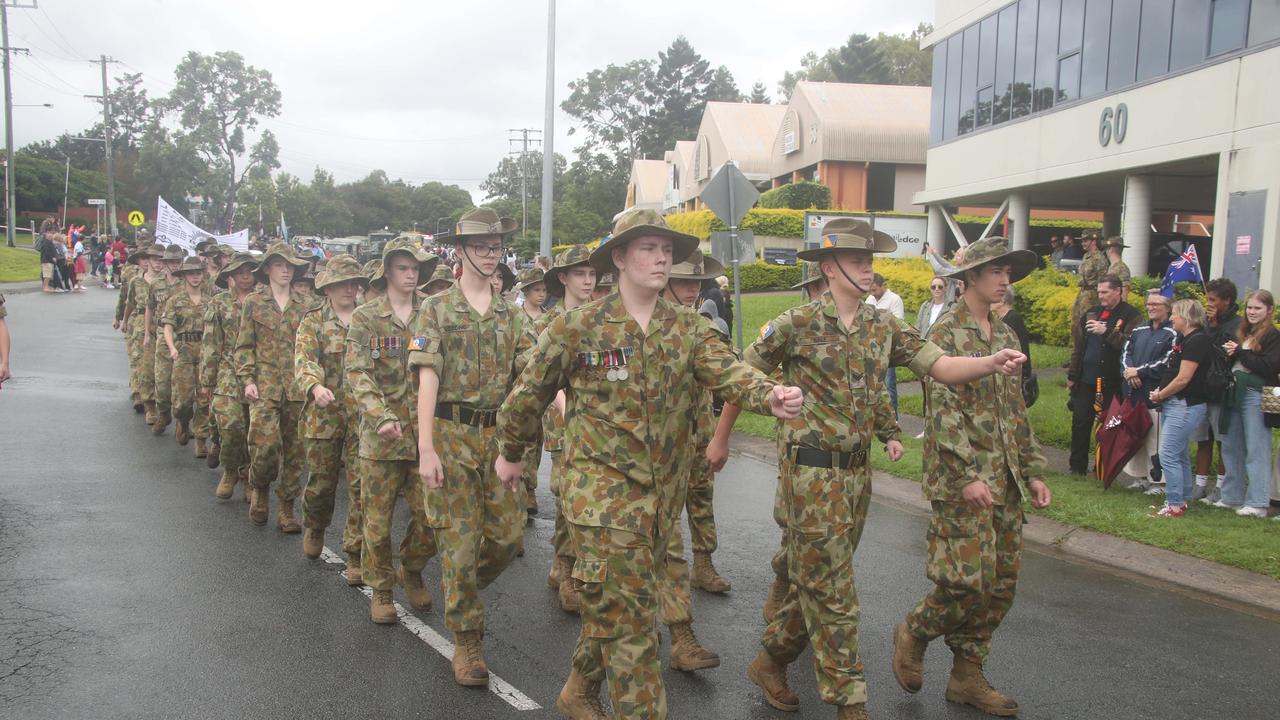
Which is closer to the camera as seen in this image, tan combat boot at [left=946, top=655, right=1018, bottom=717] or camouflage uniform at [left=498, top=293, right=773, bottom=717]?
camouflage uniform at [left=498, top=293, right=773, bottom=717]

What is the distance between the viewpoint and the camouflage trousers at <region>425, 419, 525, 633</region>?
17.1 feet

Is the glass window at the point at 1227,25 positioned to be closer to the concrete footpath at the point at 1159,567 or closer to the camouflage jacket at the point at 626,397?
the concrete footpath at the point at 1159,567

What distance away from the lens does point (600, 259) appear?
443 centimetres

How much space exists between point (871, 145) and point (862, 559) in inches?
1342

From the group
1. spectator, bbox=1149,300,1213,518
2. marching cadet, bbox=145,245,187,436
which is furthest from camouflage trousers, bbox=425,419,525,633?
marching cadet, bbox=145,245,187,436

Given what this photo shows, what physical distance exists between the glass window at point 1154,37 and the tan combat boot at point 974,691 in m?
15.2

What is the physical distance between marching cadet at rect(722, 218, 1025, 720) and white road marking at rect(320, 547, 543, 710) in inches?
45.6

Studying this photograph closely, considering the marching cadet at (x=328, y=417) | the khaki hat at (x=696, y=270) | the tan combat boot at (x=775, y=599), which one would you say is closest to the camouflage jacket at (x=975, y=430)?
the tan combat boot at (x=775, y=599)

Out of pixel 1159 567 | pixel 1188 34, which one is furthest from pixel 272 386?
pixel 1188 34

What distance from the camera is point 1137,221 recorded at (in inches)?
727

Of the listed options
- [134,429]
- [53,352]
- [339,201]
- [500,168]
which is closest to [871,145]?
[53,352]

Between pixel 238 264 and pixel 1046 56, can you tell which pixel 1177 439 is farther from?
pixel 1046 56

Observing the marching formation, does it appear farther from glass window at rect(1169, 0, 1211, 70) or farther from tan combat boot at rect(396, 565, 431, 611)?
glass window at rect(1169, 0, 1211, 70)

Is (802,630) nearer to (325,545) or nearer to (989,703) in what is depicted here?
(989,703)
